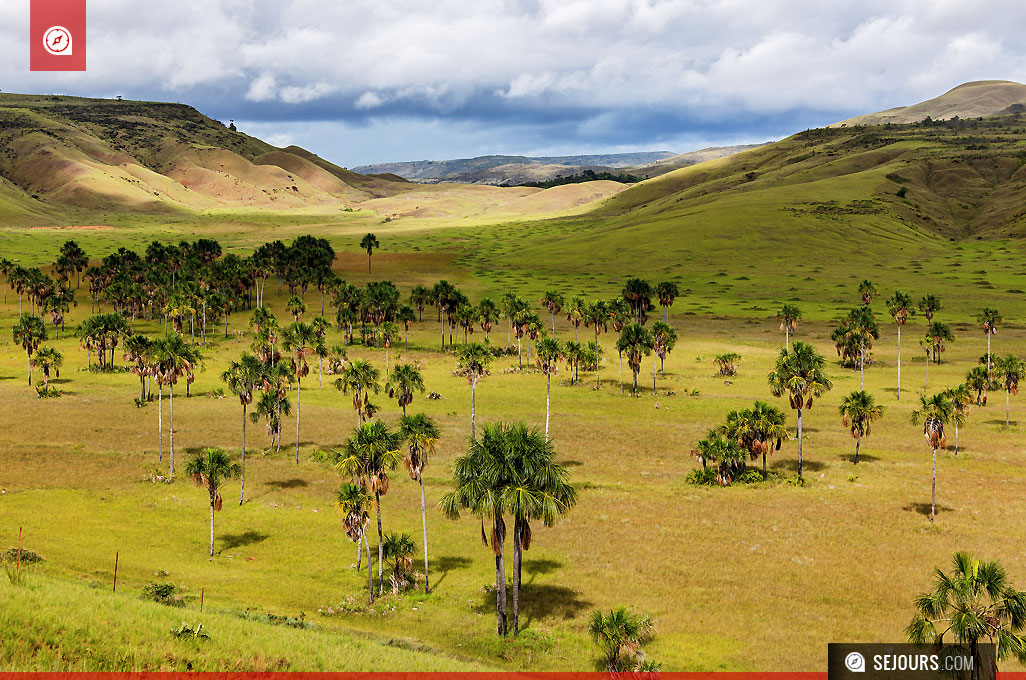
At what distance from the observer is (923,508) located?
55.9 m

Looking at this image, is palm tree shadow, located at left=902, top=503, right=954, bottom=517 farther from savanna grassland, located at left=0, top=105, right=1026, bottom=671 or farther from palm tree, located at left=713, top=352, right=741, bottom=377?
palm tree, located at left=713, top=352, right=741, bottom=377

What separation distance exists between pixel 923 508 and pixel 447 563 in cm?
3697

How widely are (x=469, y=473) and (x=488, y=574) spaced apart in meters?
11.0

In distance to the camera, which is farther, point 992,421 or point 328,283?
point 328,283

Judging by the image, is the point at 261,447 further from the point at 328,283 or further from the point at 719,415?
the point at 328,283

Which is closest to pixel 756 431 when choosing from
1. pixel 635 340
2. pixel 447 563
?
pixel 635 340

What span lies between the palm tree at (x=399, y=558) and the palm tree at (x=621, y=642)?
1444 cm

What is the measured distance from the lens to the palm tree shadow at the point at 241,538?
52.0 meters

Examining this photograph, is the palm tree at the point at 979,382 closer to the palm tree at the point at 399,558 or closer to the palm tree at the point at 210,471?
the palm tree at the point at 399,558

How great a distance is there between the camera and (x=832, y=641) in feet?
122

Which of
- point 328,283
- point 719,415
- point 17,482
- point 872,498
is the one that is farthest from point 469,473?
point 328,283

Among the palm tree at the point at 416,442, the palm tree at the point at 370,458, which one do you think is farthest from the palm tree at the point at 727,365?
the palm tree at the point at 370,458

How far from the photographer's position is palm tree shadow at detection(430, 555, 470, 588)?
48.8 metres

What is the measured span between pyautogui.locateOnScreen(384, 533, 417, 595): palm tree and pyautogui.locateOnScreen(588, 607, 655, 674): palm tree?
569 inches
